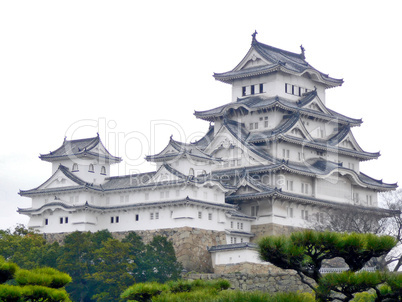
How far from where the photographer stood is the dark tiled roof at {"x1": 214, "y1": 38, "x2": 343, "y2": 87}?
67.1 meters

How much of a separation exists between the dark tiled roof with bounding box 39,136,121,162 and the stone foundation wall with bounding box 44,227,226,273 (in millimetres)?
8703

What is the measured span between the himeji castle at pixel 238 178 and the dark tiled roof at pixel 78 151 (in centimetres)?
10

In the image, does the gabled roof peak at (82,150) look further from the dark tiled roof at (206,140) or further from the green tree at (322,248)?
the green tree at (322,248)

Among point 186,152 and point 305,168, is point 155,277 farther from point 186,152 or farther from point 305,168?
point 305,168

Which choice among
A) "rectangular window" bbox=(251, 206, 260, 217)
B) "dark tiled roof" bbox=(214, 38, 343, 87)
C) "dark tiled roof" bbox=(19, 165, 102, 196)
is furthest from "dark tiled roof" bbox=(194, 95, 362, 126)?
"dark tiled roof" bbox=(19, 165, 102, 196)

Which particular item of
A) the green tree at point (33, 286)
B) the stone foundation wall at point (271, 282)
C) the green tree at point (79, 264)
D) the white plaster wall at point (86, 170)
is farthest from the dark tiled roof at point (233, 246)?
the green tree at point (33, 286)

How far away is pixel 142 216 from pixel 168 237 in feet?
10.5

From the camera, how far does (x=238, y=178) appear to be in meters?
61.9

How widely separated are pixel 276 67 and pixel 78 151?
17.8m

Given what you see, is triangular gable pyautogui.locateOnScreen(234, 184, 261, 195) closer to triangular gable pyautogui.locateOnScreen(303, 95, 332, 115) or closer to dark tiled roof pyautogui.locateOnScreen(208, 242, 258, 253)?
dark tiled roof pyautogui.locateOnScreen(208, 242, 258, 253)

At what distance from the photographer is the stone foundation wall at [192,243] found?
54.4 metres

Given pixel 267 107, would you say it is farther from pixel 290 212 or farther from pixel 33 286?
pixel 33 286

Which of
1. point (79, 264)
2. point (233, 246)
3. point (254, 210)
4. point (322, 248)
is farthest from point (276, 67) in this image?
point (322, 248)

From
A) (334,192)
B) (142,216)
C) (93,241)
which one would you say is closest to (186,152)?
(142,216)
